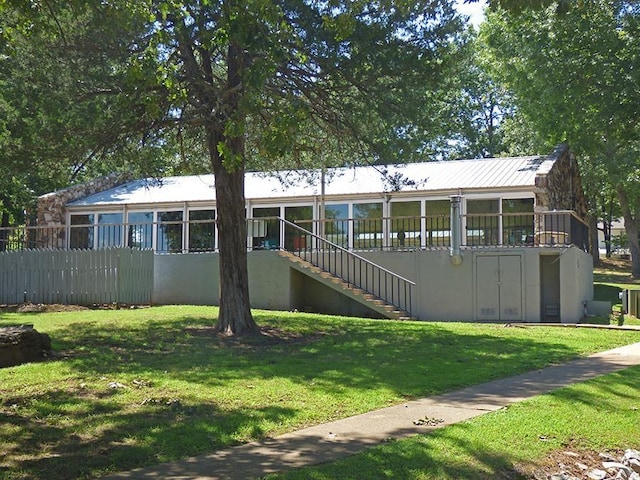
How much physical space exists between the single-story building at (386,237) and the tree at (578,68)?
1.53 metres

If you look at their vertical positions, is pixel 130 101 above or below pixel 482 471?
above

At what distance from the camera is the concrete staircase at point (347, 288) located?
19156 millimetres

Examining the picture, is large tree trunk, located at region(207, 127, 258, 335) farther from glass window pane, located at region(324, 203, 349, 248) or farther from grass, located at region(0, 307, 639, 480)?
glass window pane, located at region(324, 203, 349, 248)

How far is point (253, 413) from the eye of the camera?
776 cm

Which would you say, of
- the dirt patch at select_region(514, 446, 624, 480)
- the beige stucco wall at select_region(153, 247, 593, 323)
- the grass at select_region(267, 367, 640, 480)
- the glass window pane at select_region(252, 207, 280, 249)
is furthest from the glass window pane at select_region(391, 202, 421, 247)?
the dirt patch at select_region(514, 446, 624, 480)

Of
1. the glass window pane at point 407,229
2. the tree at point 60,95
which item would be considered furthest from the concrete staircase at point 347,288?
the tree at point 60,95

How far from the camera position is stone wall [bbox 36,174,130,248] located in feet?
85.6

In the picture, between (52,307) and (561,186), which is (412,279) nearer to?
(561,186)

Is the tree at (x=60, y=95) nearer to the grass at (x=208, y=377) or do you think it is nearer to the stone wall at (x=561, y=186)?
the grass at (x=208, y=377)

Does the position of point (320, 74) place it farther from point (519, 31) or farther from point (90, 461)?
point (519, 31)

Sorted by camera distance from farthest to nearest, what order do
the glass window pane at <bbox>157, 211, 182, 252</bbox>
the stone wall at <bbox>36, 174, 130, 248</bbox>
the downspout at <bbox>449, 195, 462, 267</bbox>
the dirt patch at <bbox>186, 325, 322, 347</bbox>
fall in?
the stone wall at <bbox>36, 174, 130, 248</bbox> → the glass window pane at <bbox>157, 211, 182, 252</bbox> → the downspout at <bbox>449, 195, 462, 267</bbox> → the dirt patch at <bbox>186, 325, 322, 347</bbox>

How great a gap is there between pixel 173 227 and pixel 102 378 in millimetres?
15980

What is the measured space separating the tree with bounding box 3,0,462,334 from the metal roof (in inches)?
200

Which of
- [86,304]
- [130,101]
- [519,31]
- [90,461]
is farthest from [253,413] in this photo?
[519,31]
